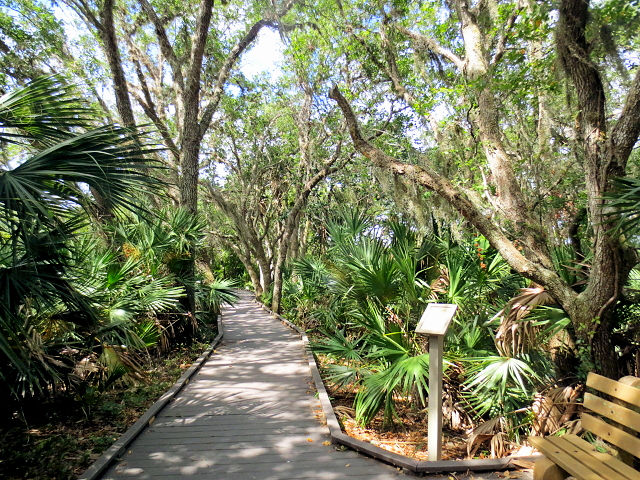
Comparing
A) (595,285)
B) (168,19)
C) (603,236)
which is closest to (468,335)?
(595,285)

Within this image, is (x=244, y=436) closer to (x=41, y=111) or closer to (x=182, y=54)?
(x=41, y=111)

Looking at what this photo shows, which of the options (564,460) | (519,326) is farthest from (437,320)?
(564,460)

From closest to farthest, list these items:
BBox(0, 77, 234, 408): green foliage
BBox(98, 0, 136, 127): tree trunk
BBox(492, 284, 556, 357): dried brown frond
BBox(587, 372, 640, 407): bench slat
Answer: BBox(587, 372, 640, 407): bench slat < BBox(0, 77, 234, 408): green foliage < BBox(492, 284, 556, 357): dried brown frond < BBox(98, 0, 136, 127): tree trunk

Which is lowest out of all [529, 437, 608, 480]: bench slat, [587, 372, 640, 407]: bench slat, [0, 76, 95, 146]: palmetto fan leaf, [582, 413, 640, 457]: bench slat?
[529, 437, 608, 480]: bench slat

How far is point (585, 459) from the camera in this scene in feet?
8.49

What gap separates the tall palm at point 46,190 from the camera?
120 inches

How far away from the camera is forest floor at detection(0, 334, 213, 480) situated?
3525 millimetres

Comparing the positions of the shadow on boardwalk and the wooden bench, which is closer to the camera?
the wooden bench

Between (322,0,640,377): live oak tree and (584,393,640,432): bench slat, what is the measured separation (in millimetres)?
1135

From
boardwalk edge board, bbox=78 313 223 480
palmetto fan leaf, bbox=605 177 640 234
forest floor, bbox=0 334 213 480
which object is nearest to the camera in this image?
palmetto fan leaf, bbox=605 177 640 234

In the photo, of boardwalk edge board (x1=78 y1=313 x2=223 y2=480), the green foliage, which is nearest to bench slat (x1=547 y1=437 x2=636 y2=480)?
the green foliage

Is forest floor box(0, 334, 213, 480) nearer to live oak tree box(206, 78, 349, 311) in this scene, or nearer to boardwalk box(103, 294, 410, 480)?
boardwalk box(103, 294, 410, 480)

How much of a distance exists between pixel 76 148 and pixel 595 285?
454 centimetres

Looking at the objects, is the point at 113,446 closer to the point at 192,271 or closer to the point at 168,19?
the point at 192,271
